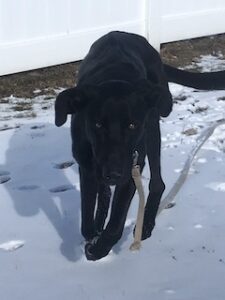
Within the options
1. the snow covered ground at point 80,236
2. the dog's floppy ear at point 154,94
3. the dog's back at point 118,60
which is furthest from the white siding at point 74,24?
the dog's floppy ear at point 154,94

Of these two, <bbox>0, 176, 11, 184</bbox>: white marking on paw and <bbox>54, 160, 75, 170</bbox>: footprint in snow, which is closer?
<bbox>0, 176, 11, 184</bbox>: white marking on paw

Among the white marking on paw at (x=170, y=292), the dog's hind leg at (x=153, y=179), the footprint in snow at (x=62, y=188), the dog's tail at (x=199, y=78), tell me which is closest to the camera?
the white marking on paw at (x=170, y=292)

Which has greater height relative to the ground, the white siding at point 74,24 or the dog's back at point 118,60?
the dog's back at point 118,60

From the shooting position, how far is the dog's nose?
343 cm

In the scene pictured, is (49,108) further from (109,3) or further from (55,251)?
(55,251)

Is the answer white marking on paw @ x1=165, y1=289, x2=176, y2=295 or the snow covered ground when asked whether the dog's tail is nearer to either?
the snow covered ground

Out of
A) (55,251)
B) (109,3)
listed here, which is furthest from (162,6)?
(55,251)

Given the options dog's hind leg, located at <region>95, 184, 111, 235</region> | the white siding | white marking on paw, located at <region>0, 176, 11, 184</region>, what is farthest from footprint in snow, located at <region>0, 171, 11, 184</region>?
the white siding

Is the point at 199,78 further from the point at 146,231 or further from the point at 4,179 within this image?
the point at 4,179

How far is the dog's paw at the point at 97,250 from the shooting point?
153 inches

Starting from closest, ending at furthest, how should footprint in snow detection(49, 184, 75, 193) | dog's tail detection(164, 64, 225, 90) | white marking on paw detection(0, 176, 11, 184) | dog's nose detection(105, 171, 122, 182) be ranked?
1. dog's nose detection(105, 171, 122, 182)
2. dog's tail detection(164, 64, 225, 90)
3. footprint in snow detection(49, 184, 75, 193)
4. white marking on paw detection(0, 176, 11, 184)

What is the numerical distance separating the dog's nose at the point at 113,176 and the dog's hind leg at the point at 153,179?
0.68 m

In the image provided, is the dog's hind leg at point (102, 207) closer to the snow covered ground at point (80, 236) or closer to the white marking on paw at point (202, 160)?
the snow covered ground at point (80, 236)

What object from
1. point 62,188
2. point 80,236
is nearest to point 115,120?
point 80,236
